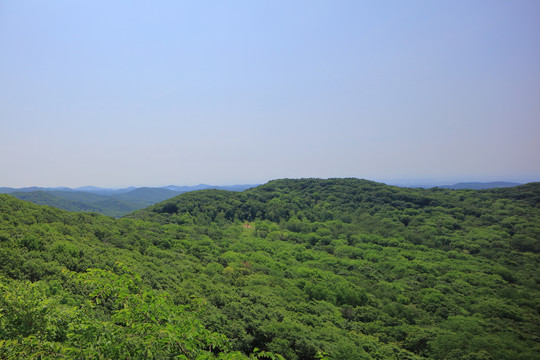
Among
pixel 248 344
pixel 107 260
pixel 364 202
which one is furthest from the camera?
pixel 364 202

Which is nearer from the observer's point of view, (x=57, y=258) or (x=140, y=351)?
(x=140, y=351)

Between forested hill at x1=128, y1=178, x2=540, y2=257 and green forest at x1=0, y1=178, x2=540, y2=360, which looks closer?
green forest at x1=0, y1=178, x2=540, y2=360

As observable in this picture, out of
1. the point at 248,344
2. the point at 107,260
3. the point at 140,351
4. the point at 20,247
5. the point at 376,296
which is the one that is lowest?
the point at 376,296

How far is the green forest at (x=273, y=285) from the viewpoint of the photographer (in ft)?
17.6

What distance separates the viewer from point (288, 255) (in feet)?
169

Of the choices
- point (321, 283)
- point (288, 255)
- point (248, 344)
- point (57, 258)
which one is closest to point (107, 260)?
point (57, 258)

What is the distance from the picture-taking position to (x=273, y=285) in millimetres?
33688

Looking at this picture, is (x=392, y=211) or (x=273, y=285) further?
(x=392, y=211)

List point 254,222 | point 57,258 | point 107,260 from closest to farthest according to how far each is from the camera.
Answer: point 57,258, point 107,260, point 254,222

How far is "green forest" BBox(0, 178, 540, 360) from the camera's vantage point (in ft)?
17.6

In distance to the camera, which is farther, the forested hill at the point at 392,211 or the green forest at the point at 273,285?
the forested hill at the point at 392,211

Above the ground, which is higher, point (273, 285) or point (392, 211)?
point (392, 211)

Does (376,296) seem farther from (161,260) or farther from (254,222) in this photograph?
(254,222)

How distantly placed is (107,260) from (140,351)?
964 inches
